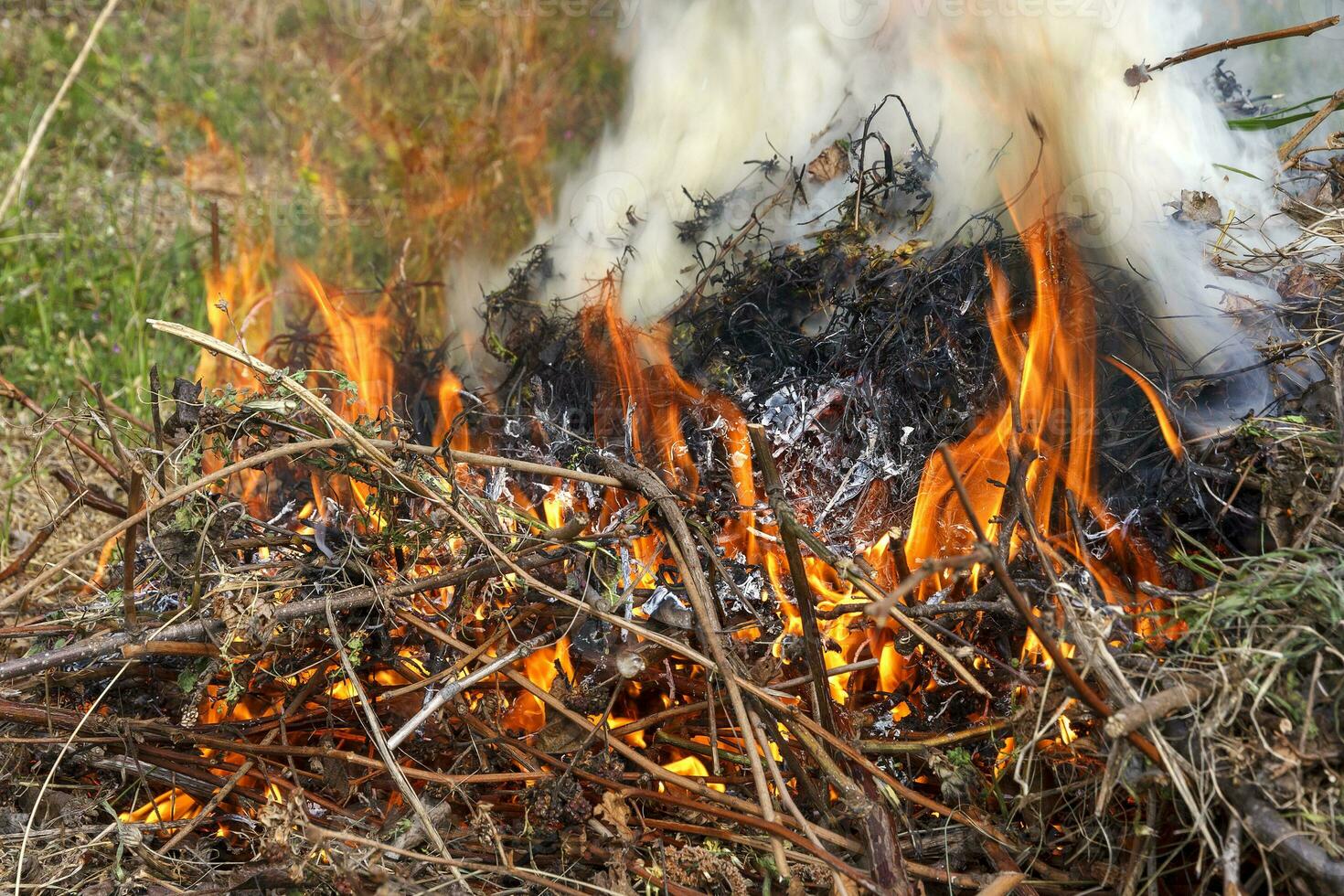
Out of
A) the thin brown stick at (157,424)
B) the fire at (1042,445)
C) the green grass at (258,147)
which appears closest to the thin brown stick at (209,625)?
the thin brown stick at (157,424)

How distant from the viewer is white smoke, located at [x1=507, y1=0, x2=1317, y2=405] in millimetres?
2672

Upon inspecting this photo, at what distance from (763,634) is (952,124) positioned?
1674 mm

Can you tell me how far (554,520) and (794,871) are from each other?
1014mm

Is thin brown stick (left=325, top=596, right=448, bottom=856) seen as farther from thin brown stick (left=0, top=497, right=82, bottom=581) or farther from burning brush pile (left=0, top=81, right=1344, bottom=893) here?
thin brown stick (left=0, top=497, right=82, bottom=581)

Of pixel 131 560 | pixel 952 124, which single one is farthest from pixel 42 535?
pixel 952 124

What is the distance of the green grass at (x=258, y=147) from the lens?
462 centimetres

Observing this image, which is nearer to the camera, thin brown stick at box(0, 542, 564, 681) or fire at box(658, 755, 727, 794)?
thin brown stick at box(0, 542, 564, 681)

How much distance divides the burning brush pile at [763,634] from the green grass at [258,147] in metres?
2.07

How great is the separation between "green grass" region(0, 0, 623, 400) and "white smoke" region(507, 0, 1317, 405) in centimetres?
100

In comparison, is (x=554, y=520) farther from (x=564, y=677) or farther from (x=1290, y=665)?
(x=1290, y=665)

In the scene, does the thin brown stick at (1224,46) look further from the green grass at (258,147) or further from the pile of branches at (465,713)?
the green grass at (258,147)

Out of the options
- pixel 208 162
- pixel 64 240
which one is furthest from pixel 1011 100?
pixel 208 162

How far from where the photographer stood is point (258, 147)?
235 inches

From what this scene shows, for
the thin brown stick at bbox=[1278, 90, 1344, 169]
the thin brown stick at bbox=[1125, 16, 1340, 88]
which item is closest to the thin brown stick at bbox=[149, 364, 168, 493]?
the thin brown stick at bbox=[1125, 16, 1340, 88]
